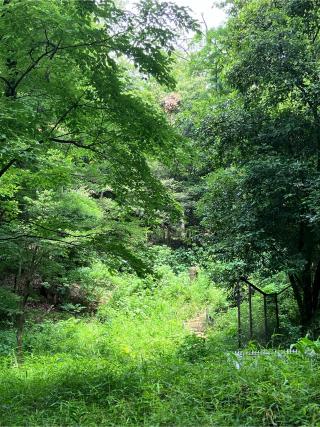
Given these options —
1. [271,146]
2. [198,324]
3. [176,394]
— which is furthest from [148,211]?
[198,324]

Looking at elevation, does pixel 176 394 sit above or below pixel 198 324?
above

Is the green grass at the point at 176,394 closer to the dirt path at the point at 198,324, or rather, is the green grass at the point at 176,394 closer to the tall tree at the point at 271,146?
the tall tree at the point at 271,146

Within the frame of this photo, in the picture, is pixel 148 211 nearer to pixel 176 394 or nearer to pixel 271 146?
pixel 176 394

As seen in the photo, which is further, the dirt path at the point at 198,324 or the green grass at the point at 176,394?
the dirt path at the point at 198,324

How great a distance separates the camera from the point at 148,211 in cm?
538

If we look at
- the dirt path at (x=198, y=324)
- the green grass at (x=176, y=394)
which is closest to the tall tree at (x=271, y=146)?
the green grass at (x=176, y=394)

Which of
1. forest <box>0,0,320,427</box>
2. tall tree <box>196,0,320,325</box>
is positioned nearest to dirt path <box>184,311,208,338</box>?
forest <box>0,0,320,427</box>

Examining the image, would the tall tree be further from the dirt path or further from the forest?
the dirt path

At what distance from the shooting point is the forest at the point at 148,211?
11.8 ft

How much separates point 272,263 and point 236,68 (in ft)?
12.2

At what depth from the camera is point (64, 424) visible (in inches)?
126

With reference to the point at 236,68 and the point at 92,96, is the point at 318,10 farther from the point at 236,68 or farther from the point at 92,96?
the point at 92,96

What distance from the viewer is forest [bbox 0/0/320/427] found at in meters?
3.60

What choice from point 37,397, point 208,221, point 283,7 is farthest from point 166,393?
point 283,7
